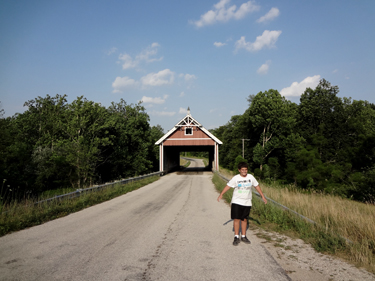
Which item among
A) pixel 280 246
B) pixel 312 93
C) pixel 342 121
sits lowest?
pixel 280 246

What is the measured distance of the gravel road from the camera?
3.72 metres

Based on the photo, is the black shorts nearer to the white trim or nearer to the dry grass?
the dry grass

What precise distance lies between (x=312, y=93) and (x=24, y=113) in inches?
2017

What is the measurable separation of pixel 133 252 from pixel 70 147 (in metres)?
22.2

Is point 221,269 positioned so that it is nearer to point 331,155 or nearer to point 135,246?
point 135,246

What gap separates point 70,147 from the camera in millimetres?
24328

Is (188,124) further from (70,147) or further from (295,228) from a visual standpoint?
(295,228)

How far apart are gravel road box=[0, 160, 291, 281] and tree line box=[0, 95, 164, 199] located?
5.10 metres

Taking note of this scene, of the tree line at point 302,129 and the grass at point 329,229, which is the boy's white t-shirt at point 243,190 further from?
the tree line at point 302,129

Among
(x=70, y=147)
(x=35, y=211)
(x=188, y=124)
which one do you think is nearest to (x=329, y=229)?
(x=35, y=211)

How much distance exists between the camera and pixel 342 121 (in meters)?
43.4

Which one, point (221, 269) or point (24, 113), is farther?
point (24, 113)

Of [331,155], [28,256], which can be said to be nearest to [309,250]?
[28,256]

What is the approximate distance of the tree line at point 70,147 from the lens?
23.2m
